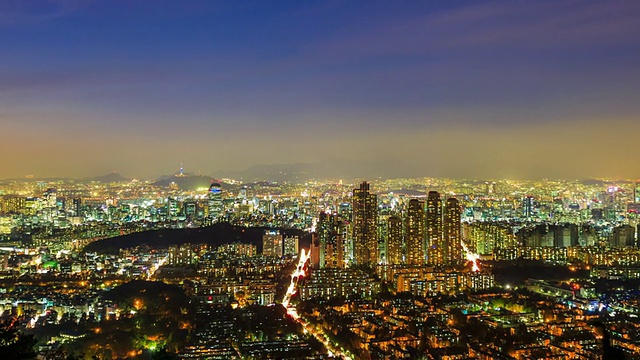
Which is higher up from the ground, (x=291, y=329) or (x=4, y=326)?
(x=4, y=326)

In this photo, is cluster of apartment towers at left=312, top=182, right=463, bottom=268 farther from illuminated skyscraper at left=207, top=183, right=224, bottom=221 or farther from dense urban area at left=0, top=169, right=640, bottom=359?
illuminated skyscraper at left=207, top=183, right=224, bottom=221

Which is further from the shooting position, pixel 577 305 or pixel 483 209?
pixel 483 209

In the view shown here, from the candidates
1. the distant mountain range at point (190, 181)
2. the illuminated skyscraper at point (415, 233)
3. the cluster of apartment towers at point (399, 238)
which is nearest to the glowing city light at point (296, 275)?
the cluster of apartment towers at point (399, 238)

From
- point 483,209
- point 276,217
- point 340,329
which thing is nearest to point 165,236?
point 276,217

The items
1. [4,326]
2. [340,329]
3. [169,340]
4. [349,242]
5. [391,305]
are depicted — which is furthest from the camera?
[349,242]

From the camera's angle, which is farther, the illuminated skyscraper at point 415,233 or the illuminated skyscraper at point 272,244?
the illuminated skyscraper at point 272,244

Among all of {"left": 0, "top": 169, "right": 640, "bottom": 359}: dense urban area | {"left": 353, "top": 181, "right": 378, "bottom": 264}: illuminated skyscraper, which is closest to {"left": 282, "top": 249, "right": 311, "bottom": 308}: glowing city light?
{"left": 0, "top": 169, "right": 640, "bottom": 359}: dense urban area

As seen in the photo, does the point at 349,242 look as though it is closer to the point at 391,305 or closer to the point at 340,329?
the point at 391,305

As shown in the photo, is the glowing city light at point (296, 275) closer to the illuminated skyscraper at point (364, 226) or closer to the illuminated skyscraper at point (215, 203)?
the illuminated skyscraper at point (364, 226)
